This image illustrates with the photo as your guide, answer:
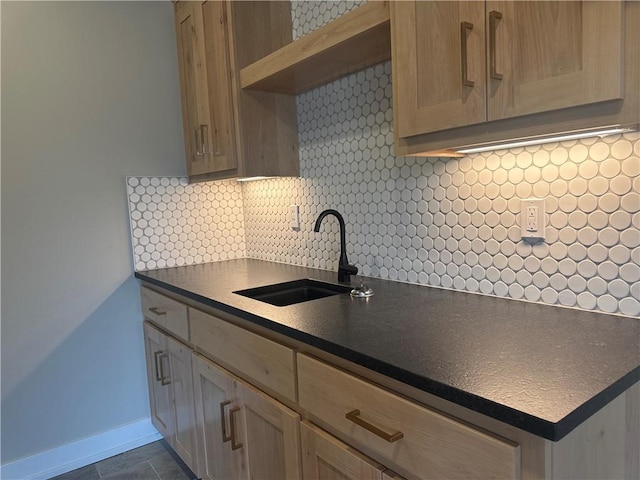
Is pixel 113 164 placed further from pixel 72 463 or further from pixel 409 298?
pixel 409 298

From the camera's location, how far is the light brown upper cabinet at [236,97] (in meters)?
2.04

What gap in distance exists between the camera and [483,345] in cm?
103

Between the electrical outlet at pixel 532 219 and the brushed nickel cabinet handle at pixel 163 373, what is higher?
the electrical outlet at pixel 532 219

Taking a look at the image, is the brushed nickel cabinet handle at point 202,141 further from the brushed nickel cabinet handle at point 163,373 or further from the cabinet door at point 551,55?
the cabinet door at point 551,55

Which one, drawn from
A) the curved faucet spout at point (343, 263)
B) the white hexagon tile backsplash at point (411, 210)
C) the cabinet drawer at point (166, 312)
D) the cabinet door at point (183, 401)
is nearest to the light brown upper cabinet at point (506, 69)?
the white hexagon tile backsplash at point (411, 210)

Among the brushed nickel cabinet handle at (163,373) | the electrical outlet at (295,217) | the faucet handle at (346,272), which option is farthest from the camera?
the electrical outlet at (295,217)

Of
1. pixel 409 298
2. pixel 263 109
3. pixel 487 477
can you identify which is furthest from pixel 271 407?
pixel 263 109

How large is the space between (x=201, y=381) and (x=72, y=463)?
111 cm

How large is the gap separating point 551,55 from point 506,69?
0.10 meters

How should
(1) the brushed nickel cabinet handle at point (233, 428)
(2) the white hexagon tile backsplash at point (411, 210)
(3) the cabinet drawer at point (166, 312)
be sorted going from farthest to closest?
(3) the cabinet drawer at point (166, 312), (1) the brushed nickel cabinet handle at point (233, 428), (2) the white hexagon tile backsplash at point (411, 210)

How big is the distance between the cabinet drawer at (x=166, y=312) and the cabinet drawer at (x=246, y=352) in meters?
0.10

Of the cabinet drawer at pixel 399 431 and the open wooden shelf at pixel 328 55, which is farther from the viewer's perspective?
the open wooden shelf at pixel 328 55

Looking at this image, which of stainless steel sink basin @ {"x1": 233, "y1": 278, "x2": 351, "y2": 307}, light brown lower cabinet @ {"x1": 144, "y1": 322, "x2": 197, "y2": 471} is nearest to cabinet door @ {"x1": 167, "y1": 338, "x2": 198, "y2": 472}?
light brown lower cabinet @ {"x1": 144, "y1": 322, "x2": 197, "y2": 471}

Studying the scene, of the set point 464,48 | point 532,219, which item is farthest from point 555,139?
point 464,48
